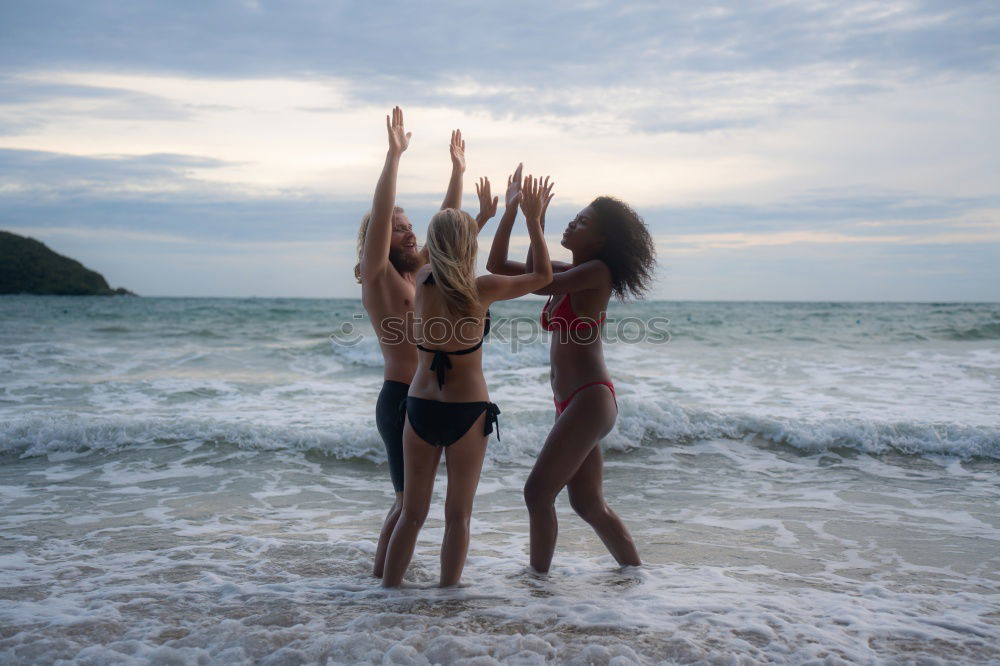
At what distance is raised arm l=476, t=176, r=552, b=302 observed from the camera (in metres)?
3.69

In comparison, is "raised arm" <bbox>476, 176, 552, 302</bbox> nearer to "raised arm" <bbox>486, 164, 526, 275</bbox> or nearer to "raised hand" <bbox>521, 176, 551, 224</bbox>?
"raised hand" <bbox>521, 176, 551, 224</bbox>

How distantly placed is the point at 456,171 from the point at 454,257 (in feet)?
3.67

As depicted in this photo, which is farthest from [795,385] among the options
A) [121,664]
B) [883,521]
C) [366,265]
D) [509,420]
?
[121,664]

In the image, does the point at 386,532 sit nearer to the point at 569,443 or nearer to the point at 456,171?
the point at 569,443

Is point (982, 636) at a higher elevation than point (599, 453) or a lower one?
lower

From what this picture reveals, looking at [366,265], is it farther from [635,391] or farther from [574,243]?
[635,391]

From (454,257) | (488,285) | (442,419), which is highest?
(454,257)

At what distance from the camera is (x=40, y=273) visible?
55094 mm

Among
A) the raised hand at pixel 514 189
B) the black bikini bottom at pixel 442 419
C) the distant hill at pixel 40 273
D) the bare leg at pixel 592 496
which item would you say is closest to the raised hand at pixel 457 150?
the raised hand at pixel 514 189

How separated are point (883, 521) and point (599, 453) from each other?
330 centimetres

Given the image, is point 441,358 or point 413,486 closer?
point 441,358

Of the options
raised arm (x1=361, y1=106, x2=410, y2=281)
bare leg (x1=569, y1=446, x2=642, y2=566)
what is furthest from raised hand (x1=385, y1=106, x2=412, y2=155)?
bare leg (x1=569, y1=446, x2=642, y2=566)

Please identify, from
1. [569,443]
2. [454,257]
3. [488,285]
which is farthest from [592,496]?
[454,257]

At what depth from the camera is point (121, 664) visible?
334cm
